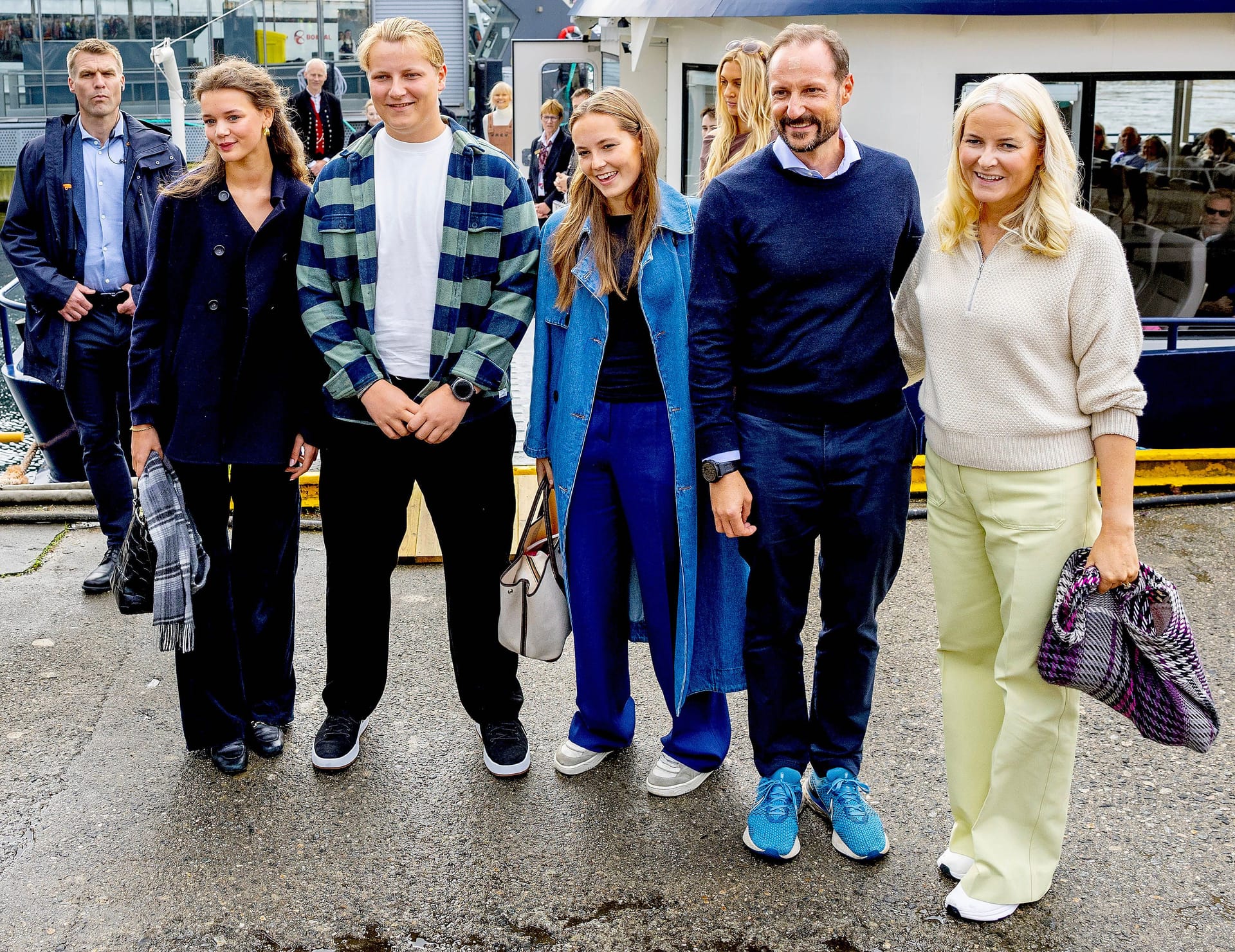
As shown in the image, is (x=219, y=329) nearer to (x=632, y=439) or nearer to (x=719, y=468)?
(x=632, y=439)

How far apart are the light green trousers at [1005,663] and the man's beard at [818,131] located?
2.70 feet

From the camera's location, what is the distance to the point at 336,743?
12.8ft

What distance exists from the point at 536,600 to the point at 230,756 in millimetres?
1088

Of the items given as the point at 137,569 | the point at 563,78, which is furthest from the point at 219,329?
the point at 563,78

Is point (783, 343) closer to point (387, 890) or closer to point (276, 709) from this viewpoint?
point (387, 890)

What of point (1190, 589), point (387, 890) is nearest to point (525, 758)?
point (387, 890)

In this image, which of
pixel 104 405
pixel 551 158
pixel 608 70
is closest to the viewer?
pixel 104 405

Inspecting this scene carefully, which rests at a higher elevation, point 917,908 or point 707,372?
point 707,372

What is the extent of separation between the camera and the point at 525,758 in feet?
12.8

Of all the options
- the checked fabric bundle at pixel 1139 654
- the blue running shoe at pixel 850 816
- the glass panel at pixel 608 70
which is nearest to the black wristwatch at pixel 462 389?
the blue running shoe at pixel 850 816

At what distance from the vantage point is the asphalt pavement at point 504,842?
3.12 meters

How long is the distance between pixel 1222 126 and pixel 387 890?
537 cm

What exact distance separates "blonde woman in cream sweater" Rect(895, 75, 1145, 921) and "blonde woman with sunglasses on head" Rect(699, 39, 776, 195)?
6.54 feet

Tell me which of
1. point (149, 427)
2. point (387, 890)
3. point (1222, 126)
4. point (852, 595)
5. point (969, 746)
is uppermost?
point (1222, 126)
